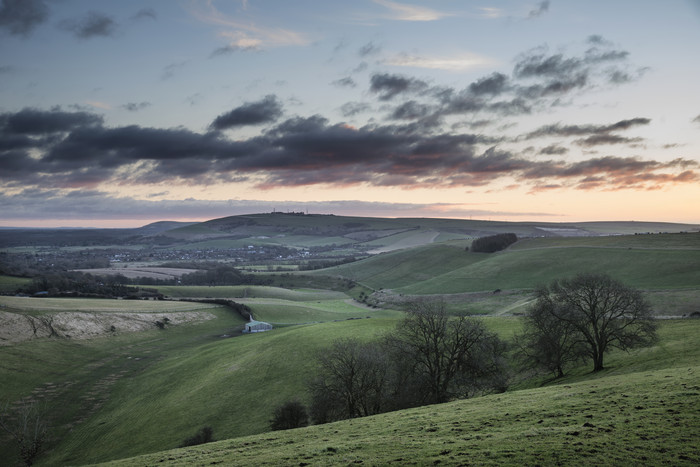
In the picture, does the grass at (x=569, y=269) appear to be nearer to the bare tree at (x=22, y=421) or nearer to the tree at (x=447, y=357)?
the tree at (x=447, y=357)

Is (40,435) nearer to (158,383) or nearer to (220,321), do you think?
(158,383)

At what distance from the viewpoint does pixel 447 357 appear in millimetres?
54188

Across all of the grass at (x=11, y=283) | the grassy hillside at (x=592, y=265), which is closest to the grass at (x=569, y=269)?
the grassy hillside at (x=592, y=265)

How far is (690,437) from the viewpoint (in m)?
19.3

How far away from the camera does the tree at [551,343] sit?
51969mm

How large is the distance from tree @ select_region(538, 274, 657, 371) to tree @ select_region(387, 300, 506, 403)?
Answer: 10187mm

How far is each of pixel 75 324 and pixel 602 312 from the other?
122 m

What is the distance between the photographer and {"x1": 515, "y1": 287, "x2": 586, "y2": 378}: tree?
171 ft

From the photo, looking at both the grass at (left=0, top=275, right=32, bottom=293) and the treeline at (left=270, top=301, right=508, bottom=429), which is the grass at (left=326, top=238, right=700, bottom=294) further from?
the grass at (left=0, top=275, right=32, bottom=293)

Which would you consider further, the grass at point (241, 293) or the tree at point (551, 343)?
the grass at point (241, 293)

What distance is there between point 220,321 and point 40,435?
85.5m

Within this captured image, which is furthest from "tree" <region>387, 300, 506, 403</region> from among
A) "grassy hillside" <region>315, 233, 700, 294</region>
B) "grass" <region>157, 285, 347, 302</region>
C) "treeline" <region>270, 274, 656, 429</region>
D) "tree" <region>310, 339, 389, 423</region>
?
"grass" <region>157, 285, 347, 302</region>

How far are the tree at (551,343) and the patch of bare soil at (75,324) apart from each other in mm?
108336

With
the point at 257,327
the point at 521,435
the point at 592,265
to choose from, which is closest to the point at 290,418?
the point at 521,435
